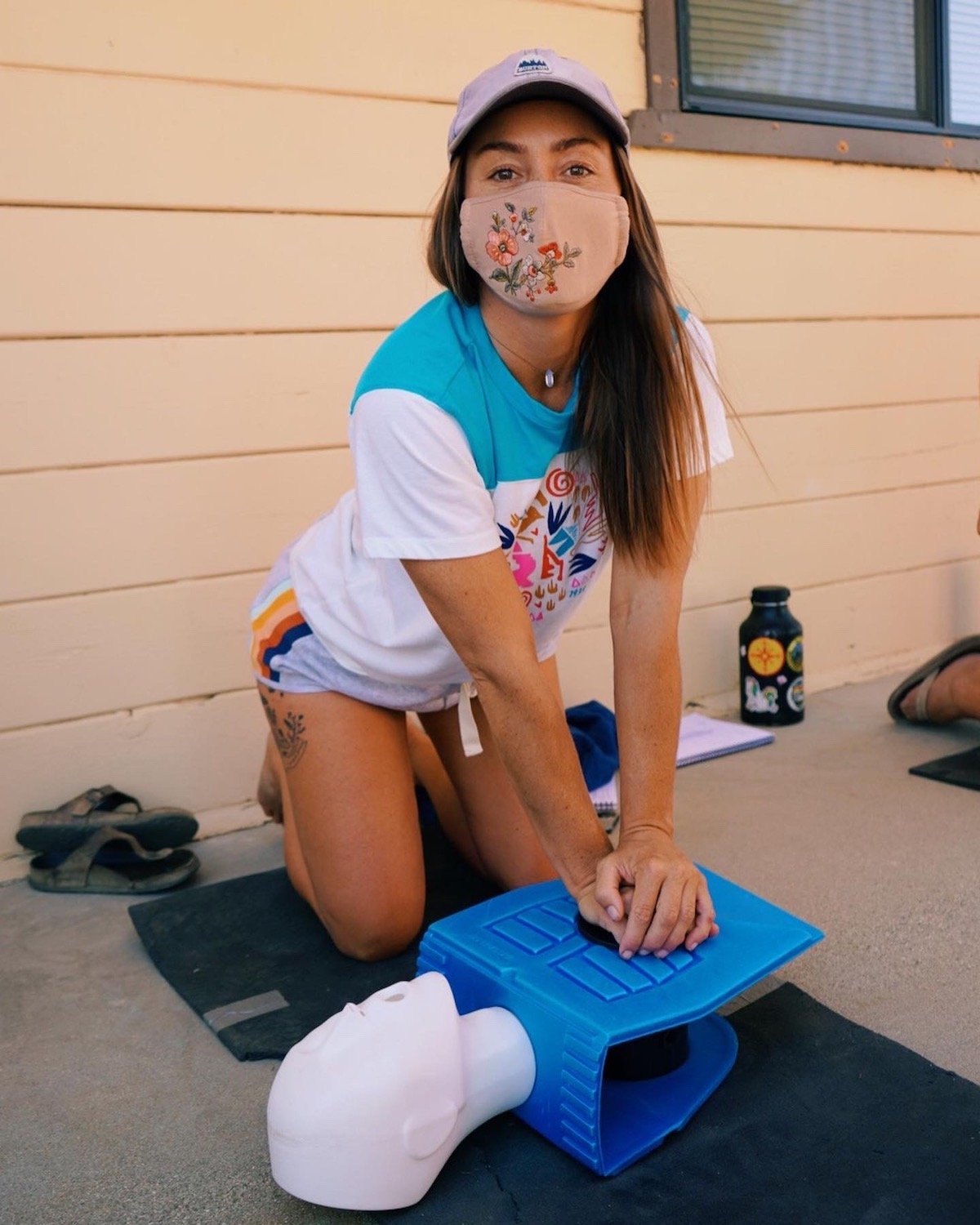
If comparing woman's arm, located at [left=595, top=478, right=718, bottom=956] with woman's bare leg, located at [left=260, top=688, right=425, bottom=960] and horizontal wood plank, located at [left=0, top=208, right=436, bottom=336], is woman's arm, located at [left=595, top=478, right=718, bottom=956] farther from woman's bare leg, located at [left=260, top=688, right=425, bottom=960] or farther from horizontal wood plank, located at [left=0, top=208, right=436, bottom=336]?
horizontal wood plank, located at [left=0, top=208, right=436, bottom=336]

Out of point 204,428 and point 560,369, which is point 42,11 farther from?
point 560,369

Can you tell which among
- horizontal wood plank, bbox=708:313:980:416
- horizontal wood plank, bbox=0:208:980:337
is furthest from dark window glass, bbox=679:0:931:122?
horizontal wood plank, bbox=708:313:980:416

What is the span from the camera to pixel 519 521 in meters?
1.38

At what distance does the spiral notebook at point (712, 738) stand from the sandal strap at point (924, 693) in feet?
1.01

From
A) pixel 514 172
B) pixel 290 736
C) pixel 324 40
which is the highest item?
pixel 324 40

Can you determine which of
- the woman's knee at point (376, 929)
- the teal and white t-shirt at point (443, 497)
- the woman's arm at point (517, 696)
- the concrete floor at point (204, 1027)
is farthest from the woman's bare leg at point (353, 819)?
the woman's arm at point (517, 696)

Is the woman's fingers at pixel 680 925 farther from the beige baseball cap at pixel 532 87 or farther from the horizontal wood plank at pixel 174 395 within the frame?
the horizontal wood plank at pixel 174 395


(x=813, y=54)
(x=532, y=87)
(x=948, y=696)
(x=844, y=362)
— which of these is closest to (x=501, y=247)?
(x=532, y=87)

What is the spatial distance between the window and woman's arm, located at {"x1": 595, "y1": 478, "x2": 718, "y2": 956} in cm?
136

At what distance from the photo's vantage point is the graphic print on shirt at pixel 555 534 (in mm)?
1386

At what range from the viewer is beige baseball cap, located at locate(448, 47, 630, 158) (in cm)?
118

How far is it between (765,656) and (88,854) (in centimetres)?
145

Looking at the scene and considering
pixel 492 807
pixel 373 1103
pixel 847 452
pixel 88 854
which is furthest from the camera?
pixel 847 452

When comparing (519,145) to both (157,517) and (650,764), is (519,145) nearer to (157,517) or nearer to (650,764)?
(650,764)
